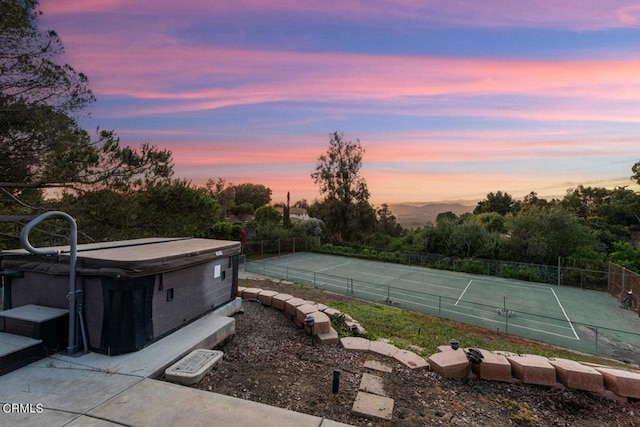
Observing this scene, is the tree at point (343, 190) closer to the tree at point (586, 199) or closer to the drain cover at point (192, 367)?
Result: the tree at point (586, 199)

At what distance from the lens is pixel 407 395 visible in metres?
3.15

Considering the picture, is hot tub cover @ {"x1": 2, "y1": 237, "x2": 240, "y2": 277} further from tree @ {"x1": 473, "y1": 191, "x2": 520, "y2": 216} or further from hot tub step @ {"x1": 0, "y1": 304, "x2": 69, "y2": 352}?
tree @ {"x1": 473, "y1": 191, "x2": 520, "y2": 216}

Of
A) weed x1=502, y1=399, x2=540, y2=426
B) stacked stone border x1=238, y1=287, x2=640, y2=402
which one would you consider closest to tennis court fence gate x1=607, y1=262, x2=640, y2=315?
stacked stone border x1=238, y1=287, x2=640, y2=402

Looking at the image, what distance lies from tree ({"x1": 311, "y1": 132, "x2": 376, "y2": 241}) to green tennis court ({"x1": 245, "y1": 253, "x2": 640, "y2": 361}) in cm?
1173

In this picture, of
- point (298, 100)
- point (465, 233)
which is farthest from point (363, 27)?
point (465, 233)

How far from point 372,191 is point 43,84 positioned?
105 ft

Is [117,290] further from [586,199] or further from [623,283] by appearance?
[586,199]

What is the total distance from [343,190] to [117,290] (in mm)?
34348

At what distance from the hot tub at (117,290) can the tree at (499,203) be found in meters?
63.9

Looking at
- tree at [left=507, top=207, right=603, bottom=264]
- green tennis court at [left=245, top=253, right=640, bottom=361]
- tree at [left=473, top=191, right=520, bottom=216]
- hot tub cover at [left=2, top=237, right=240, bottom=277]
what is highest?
tree at [left=473, top=191, right=520, bottom=216]

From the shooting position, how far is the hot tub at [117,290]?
349cm

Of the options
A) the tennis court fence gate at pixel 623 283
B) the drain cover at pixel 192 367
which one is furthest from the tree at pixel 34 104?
the tennis court fence gate at pixel 623 283

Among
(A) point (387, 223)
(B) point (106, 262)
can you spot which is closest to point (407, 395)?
(B) point (106, 262)

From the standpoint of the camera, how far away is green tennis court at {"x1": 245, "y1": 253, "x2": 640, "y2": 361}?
10531 millimetres
